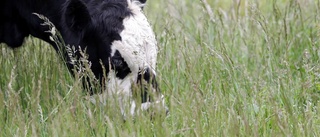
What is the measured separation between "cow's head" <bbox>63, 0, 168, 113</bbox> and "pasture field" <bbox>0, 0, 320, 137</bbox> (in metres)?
0.15

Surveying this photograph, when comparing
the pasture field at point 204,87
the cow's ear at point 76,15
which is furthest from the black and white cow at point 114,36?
the pasture field at point 204,87

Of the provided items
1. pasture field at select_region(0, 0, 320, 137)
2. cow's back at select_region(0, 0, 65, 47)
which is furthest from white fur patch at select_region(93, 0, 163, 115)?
cow's back at select_region(0, 0, 65, 47)

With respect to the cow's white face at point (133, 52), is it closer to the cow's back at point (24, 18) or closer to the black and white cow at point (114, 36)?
the black and white cow at point (114, 36)

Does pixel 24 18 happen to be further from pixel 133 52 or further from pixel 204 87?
pixel 204 87

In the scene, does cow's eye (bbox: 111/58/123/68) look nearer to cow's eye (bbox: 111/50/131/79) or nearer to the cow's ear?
cow's eye (bbox: 111/50/131/79)

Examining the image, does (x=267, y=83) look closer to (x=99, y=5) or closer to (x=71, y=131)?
(x=99, y=5)

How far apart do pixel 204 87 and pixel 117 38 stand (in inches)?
34.7

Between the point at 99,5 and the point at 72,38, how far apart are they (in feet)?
0.84

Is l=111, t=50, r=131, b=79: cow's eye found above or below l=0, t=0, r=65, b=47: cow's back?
below

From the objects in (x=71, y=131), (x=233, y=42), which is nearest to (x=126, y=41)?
(x=71, y=131)

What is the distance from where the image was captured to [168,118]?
4195 millimetres

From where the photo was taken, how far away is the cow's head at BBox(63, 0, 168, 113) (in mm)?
4270

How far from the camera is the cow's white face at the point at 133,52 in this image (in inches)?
167

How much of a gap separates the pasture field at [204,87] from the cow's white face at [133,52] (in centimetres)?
14
